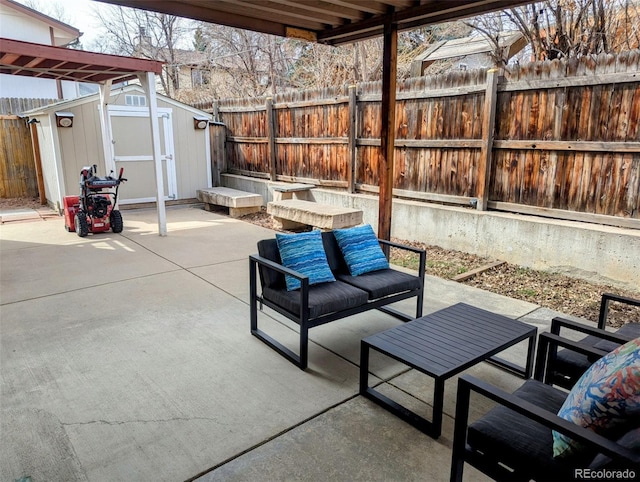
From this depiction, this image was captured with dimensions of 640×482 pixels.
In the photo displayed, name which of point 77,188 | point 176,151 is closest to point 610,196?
point 176,151

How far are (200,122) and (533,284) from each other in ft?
23.4

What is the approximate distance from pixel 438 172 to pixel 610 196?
199 centimetres

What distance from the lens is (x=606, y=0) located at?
5359 millimetres

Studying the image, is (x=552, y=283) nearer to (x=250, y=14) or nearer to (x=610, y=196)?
(x=610, y=196)

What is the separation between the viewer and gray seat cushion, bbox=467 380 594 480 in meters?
1.40

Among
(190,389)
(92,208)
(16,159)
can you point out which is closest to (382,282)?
(190,389)

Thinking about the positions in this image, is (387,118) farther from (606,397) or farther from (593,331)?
(606,397)

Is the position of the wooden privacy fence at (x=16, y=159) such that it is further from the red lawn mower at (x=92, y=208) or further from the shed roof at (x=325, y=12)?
the shed roof at (x=325, y=12)

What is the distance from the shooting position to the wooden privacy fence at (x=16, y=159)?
348 inches

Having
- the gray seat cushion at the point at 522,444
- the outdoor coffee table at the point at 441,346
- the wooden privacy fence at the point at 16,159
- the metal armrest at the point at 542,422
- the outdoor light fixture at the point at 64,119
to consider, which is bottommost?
the outdoor coffee table at the point at 441,346

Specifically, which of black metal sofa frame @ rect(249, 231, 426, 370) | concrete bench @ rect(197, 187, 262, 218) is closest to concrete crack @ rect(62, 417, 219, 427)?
black metal sofa frame @ rect(249, 231, 426, 370)

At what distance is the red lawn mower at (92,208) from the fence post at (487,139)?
4.84m

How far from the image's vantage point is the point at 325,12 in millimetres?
3900

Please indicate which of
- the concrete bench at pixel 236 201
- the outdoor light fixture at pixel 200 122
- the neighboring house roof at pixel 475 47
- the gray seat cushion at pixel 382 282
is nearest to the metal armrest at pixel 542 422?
the gray seat cushion at pixel 382 282
